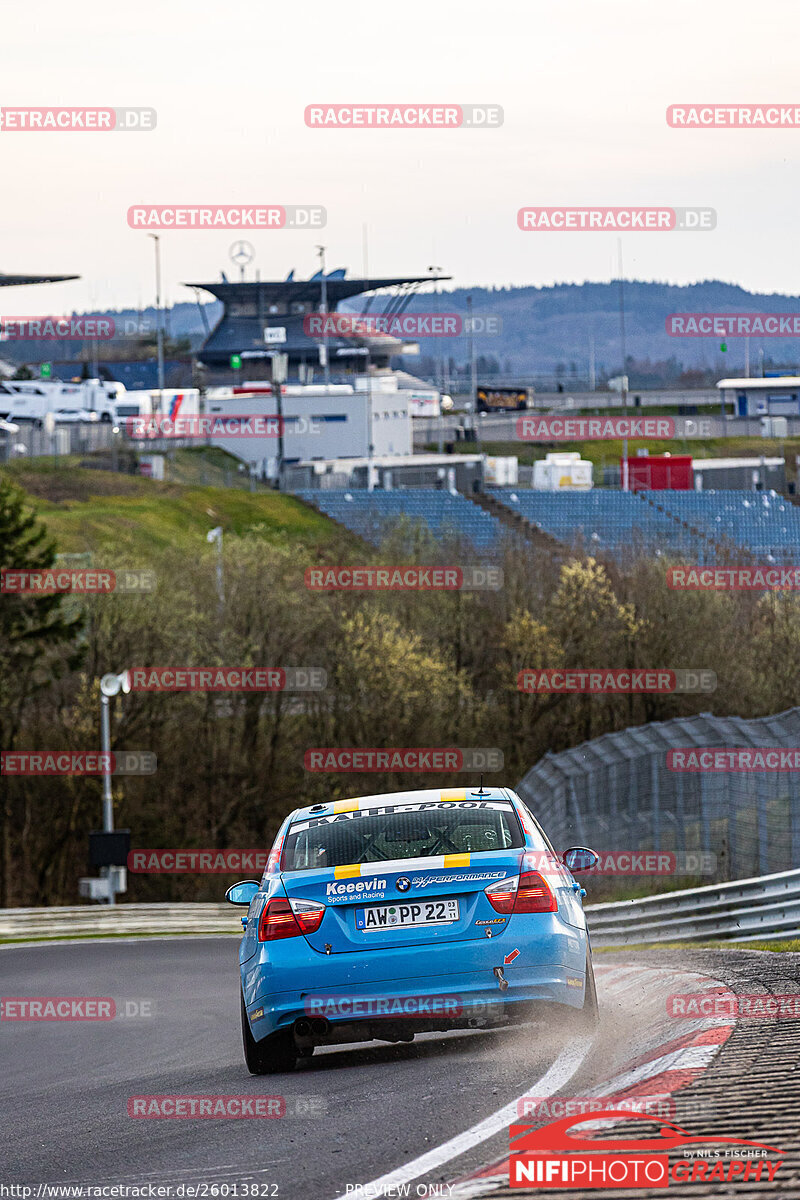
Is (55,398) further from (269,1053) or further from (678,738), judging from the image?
(269,1053)

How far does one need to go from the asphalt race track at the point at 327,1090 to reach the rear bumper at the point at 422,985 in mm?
258

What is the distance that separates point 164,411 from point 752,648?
67.6 meters

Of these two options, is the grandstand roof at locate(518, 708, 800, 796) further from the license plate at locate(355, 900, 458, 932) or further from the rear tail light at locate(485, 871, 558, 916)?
the license plate at locate(355, 900, 458, 932)

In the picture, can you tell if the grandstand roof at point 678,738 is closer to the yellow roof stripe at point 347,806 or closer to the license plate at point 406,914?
the yellow roof stripe at point 347,806

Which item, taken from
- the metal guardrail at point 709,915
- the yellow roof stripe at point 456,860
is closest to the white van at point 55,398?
the metal guardrail at point 709,915

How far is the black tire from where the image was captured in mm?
8859

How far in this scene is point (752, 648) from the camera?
51.9 meters

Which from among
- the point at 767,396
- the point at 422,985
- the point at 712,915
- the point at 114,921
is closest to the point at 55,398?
the point at 767,396

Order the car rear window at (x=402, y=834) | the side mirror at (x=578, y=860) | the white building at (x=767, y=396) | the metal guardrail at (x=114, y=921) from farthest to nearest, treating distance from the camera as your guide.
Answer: the white building at (x=767, y=396) < the metal guardrail at (x=114, y=921) < the side mirror at (x=578, y=860) < the car rear window at (x=402, y=834)

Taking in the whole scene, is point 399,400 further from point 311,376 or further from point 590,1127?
point 590,1127

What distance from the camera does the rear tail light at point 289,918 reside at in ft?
28.7

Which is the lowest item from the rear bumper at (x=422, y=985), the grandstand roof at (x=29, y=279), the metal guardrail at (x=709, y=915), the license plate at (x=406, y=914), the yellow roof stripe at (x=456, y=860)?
the metal guardrail at (x=709, y=915)

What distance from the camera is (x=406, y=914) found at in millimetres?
8688

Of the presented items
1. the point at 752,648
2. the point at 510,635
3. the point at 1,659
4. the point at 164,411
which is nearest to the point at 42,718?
the point at 1,659
